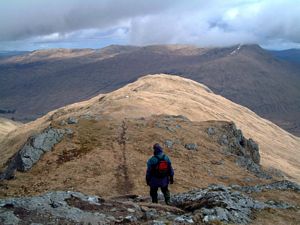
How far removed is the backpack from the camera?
91.4ft

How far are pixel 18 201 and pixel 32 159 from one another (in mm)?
34326

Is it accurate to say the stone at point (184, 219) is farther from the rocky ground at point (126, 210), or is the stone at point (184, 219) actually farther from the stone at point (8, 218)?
the stone at point (8, 218)

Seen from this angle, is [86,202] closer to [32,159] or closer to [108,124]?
[32,159]

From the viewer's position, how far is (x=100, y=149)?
203 feet

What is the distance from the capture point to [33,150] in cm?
5853

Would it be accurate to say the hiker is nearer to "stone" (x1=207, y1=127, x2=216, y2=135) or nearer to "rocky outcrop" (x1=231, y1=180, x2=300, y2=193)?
"rocky outcrop" (x1=231, y1=180, x2=300, y2=193)

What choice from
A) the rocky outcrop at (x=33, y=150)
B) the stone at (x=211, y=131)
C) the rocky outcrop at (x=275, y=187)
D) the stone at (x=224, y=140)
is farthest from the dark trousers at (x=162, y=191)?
the stone at (x=211, y=131)

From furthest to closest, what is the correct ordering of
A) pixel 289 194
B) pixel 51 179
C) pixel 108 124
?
pixel 108 124
pixel 51 179
pixel 289 194

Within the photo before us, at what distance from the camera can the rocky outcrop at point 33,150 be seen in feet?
184

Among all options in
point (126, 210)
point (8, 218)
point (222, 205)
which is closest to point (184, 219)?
point (222, 205)

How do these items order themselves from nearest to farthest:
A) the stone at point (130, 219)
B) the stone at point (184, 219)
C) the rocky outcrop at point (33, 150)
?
the stone at point (184, 219) < the stone at point (130, 219) < the rocky outcrop at point (33, 150)

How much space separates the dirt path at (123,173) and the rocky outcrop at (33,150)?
9.24 metres

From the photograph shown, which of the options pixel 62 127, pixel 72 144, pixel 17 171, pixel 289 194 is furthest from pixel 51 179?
pixel 289 194

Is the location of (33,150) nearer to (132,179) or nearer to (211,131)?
(132,179)
